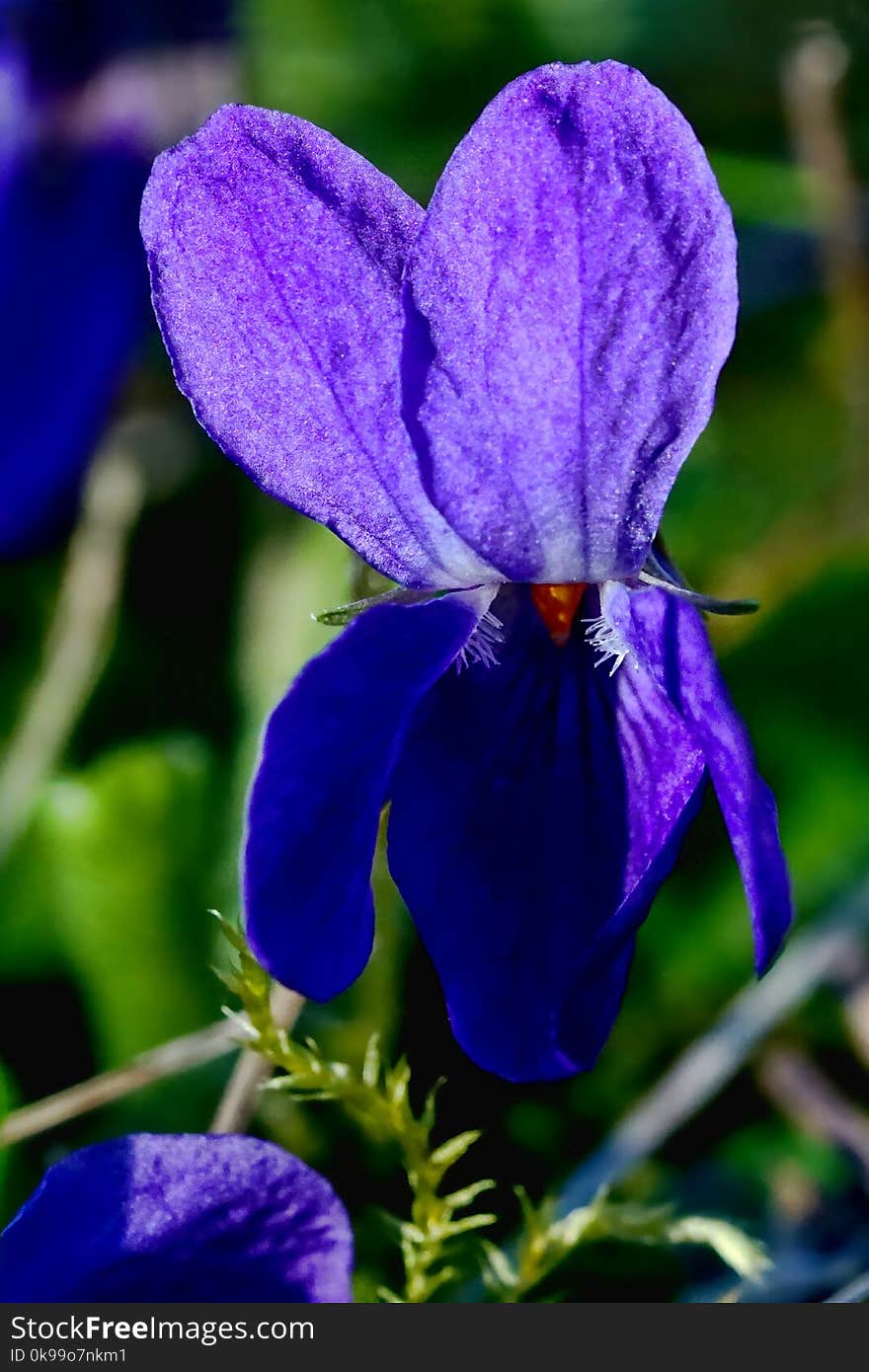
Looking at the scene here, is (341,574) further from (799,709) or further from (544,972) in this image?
(544,972)

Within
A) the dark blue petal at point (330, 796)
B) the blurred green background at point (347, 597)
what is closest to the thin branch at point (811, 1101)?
the blurred green background at point (347, 597)

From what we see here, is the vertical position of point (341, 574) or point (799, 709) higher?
A: point (341, 574)

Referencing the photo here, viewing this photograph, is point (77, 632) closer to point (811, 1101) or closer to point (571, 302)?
point (811, 1101)

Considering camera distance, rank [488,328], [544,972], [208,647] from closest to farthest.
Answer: [488,328], [544,972], [208,647]

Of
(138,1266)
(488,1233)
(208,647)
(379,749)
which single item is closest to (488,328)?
(379,749)

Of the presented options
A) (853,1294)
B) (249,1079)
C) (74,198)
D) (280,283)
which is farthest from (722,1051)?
(74,198)

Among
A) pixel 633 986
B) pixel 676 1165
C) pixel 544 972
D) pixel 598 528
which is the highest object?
pixel 598 528

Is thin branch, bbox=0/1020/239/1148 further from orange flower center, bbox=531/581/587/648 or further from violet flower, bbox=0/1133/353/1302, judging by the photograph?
orange flower center, bbox=531/581/587/648
